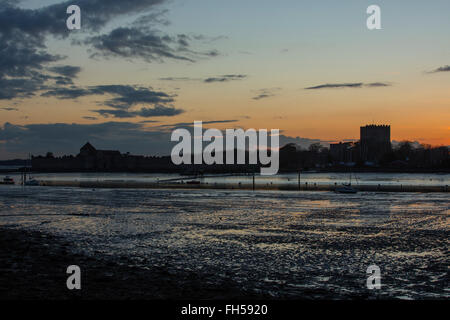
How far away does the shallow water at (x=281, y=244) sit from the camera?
15.8 m

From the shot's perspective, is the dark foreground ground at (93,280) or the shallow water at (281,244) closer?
the dark foreground ground at (93,280)

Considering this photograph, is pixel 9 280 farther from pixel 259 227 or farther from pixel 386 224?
pixel 386 224

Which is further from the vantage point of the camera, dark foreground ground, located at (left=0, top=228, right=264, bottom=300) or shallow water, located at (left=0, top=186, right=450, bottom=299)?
shallow water, located at (left=0, top=186, right=450, bottom=299)

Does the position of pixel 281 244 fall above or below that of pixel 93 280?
below

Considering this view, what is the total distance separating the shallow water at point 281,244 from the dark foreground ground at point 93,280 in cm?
108

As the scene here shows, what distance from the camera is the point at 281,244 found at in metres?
23.6

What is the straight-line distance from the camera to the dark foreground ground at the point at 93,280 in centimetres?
1355

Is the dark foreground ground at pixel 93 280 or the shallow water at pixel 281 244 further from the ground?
the dark foreground ground at pixel 93 280

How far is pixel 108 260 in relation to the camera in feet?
62.4

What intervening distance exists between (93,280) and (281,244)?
440 inches

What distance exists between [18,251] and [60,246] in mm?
2263

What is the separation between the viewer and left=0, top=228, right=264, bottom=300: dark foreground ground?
44.5 ft

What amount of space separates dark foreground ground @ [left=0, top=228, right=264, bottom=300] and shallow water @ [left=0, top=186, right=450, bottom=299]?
108 centimetres

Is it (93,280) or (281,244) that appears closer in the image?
(93,280)
